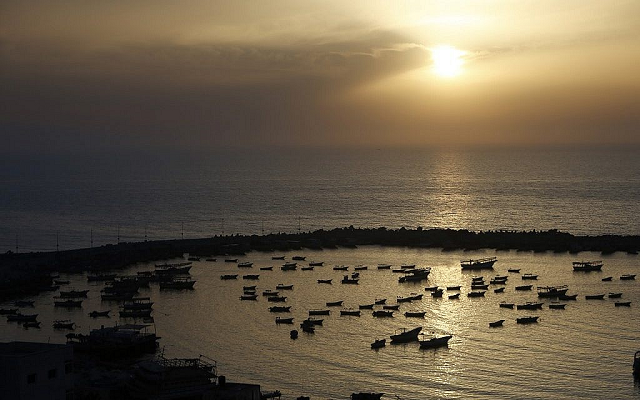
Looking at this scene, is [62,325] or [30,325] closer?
[62,325]

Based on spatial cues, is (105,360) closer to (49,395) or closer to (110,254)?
(49,395)

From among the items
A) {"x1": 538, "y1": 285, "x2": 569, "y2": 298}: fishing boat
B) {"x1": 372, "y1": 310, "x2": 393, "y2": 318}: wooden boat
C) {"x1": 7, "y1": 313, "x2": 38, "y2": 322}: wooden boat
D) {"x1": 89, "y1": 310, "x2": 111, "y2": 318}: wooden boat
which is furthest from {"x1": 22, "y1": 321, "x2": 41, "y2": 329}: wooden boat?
{"x1": 538, "y1": 285, "x2": 569, "y2": 298}: fishing boat

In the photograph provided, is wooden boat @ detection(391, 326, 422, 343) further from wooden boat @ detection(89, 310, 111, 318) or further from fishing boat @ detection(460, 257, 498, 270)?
fishing boat @ detection(460, 257, 498, 270)

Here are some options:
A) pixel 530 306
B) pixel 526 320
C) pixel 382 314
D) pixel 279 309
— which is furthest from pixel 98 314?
pixel 530 306

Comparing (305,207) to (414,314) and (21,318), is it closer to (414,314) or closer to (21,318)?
(414,314)

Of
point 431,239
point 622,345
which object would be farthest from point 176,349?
point 431,239

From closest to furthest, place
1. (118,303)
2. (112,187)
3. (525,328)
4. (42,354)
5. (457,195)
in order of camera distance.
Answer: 1. (42,354)
2. (525,328)
3. (118,303)
4. (457,195)
5. (112,187)

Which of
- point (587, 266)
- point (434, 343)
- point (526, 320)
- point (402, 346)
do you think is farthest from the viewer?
point (587, 266)
